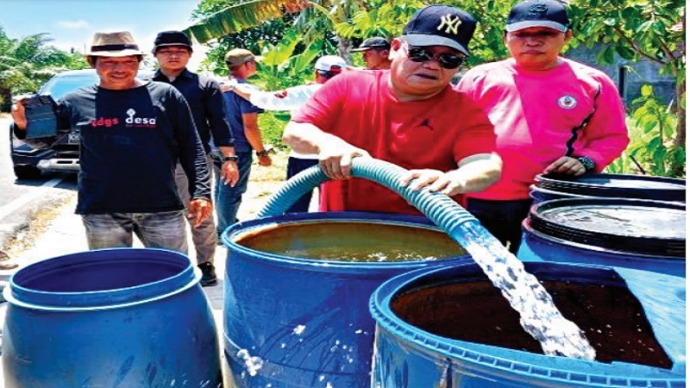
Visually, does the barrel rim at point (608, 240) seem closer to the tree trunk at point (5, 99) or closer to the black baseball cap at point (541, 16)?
the black baseball cap at point (541, 16)

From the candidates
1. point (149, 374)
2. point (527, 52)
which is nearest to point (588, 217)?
point (527, 52)

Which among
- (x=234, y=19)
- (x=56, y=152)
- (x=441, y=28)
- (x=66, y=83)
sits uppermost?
(x=234, y=19)

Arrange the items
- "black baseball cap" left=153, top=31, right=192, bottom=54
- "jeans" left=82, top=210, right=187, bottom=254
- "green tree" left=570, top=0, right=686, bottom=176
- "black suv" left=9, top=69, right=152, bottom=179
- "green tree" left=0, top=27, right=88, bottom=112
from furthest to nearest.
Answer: "green tree" left=0, top=27, right=88, bottom=112, "black suv" left=9, top=69, right=152, bottom=179, "black baseball cap" left=153, top=31, right=192, bottom=54, "green tree" left=570, top=0, right=686, bottom=176, "jeans" left=82, top=210, right=187, bottom=254

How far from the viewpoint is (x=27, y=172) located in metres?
10.6

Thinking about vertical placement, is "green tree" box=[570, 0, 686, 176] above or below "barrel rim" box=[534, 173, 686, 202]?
above

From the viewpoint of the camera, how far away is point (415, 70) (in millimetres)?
2270

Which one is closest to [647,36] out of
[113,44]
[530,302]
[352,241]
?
[352,241]

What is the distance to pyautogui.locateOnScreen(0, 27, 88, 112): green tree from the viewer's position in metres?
36.9

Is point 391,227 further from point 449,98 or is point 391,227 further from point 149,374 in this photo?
point 149,374

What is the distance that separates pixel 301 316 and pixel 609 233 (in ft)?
2.94

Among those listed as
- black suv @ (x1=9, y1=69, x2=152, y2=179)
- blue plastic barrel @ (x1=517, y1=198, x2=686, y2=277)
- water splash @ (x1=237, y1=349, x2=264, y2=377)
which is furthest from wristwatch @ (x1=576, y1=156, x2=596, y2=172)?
black suv @ (x1=9, y1=69, x2=152, y2=179)

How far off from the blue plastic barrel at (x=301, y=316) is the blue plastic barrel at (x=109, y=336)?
0.46ft

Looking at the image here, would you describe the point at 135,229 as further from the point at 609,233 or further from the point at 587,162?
the point at 609,233

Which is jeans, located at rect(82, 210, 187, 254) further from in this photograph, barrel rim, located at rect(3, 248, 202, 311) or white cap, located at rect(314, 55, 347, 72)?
white cap, located at rect(314, 55, 347, 72)
